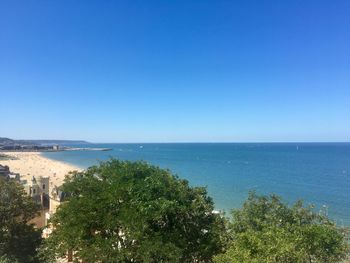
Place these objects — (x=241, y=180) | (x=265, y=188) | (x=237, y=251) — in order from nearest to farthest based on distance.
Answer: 1. (x=237, y=251)
2. (x=265, y=188)
3. (x=241, y=180)

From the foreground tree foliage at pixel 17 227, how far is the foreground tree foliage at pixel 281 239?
1073cm

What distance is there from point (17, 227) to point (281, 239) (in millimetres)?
13966

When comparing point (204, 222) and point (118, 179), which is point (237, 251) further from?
point (118, 179)

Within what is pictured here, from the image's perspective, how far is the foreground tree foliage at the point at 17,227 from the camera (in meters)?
17.8

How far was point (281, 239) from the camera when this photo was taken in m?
11.5

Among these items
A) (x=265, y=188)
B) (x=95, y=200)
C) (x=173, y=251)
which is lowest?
(x=265, y=188)

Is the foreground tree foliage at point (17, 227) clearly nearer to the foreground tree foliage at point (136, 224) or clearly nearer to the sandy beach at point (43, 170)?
the foreground tree foliage at point (136, 224)

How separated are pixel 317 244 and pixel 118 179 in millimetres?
9729

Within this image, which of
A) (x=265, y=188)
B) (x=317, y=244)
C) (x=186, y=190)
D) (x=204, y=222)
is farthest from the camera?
(x=265, y=188)

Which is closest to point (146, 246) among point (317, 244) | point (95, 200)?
point (95, 200)

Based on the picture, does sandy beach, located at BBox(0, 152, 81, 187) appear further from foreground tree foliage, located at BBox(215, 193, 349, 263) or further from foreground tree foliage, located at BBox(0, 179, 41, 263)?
foreground tree foliage, located at BBox(215, 193, 349, 263)

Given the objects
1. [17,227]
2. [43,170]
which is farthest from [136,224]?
[43,170]

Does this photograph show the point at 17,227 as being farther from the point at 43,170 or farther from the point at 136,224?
the point at 43,170

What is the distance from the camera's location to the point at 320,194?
55.3 m
